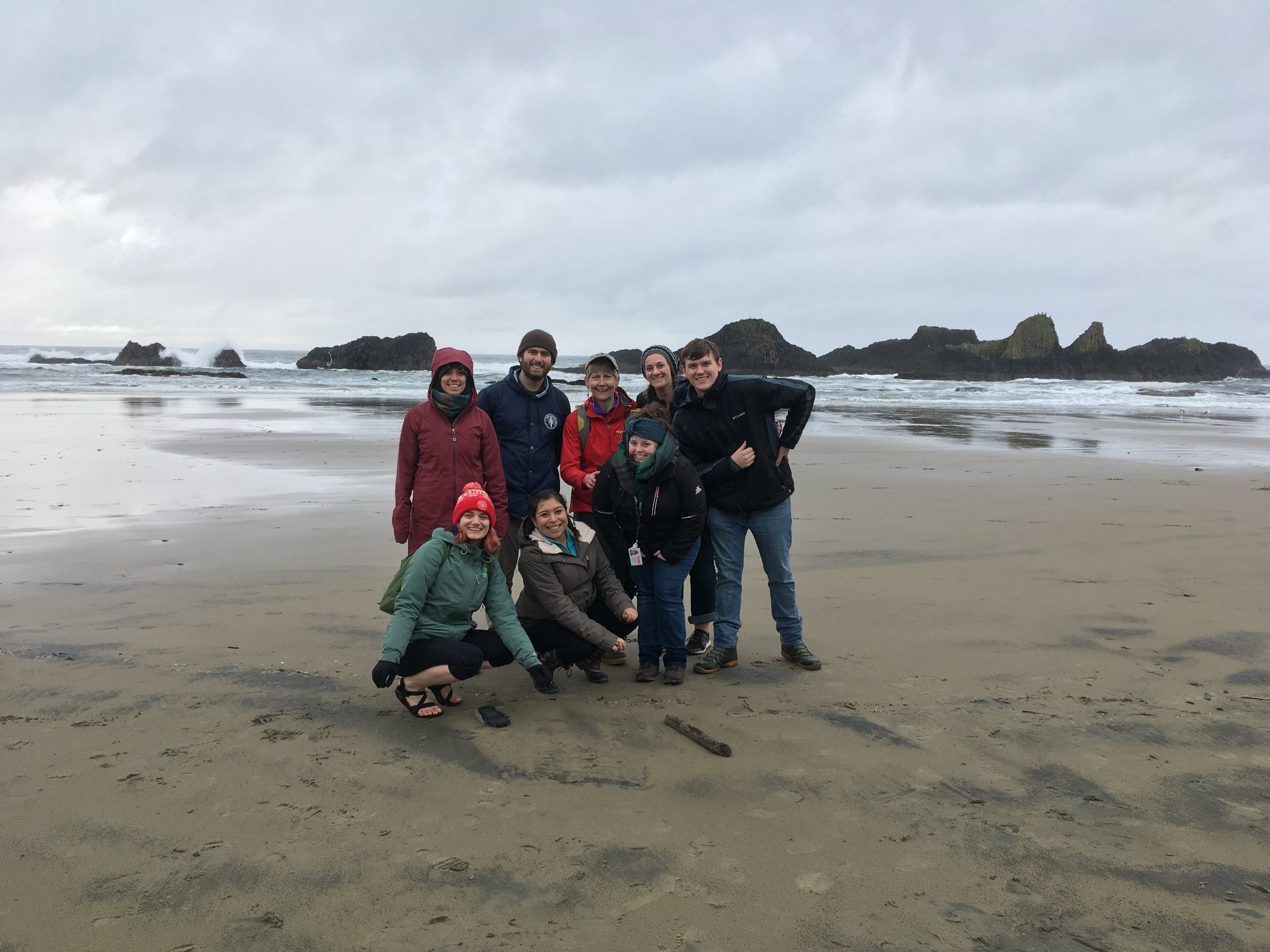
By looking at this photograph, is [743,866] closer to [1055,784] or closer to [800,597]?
[1055,784]

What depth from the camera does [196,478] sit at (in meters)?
10.2

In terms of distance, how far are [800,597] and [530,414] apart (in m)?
2.44

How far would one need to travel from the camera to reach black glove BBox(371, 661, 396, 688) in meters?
3.38

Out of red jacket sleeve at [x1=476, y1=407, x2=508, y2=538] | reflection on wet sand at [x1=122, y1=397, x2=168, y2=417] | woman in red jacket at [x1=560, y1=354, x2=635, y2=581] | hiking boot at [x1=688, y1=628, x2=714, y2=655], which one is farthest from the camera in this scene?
→ reflection on wet sand at [x1=122, y1=397, x2=168, y2=417]

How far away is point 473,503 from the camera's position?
3.81 meters

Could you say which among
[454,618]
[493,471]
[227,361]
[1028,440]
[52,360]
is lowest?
[454,618]

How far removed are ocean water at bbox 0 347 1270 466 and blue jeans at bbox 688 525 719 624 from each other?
4653 millimetres

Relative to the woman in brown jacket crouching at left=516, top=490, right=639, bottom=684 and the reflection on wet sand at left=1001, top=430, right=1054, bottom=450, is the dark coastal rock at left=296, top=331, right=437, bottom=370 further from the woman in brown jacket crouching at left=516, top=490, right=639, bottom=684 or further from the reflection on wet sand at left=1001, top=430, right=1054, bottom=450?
the woman in brown jacket crouching at left=516, top=490, right=639, bottom=684

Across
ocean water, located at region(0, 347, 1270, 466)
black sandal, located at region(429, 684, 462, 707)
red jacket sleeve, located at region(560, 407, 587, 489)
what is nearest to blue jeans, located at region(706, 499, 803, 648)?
red jacket sleeve, located at region(560, 407, 587, 489)

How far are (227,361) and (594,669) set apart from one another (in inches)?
2545

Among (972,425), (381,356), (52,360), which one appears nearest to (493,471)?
(972,425)

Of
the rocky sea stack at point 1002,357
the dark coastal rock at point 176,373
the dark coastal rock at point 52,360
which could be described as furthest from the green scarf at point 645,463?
the dark coastal rock at point 52,360

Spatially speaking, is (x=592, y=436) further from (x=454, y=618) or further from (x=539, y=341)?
(x=454, y=618)

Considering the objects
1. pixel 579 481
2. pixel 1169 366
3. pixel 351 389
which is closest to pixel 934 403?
pixel 351 389
